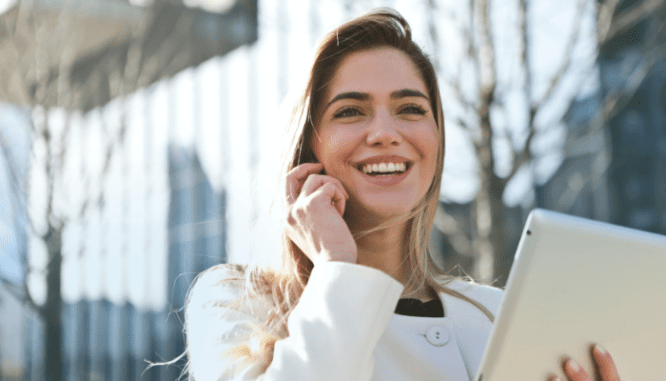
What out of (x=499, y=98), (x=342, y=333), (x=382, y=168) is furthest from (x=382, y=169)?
(x=499, y=98)

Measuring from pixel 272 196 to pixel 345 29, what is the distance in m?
0.59

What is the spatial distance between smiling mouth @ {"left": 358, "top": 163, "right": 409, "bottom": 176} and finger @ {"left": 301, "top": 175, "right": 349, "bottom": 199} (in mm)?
98

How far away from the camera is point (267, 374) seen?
4.11ft

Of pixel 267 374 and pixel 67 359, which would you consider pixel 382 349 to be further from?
pixel 67 359

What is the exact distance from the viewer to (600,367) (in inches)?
42.9

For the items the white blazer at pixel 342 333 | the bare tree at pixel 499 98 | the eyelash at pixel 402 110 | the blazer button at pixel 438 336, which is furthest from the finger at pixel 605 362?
the bare tree at pixel 499 98

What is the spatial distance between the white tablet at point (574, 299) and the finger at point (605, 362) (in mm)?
12

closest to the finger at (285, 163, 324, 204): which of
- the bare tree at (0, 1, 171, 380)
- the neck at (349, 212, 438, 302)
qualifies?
the neck at (349, 212, 438, 302)

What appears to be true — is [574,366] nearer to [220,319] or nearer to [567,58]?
[220,319]

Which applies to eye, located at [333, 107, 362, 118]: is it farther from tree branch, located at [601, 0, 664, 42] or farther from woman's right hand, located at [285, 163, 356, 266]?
tree branch, located at [601, 0, 664, 42]

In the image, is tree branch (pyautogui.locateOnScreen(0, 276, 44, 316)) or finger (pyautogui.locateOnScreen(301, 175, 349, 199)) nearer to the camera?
finger (pyautogui.locateOnScreen(301, 175, 349, 199))

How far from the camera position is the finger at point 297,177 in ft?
5.59

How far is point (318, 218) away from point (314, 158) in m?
0.41

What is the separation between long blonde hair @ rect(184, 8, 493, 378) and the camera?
166 centimetres
